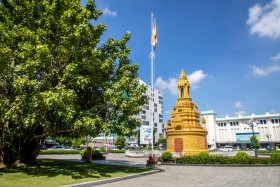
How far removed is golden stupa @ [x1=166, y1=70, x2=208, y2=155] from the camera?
37.7 m

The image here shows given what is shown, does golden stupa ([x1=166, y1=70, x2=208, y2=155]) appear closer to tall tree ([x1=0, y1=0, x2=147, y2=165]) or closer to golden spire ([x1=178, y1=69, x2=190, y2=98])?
golden spire ([x1=178, y1=69, x2=190, y2=98])

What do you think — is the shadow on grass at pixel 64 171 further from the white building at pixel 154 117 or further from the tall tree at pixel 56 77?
the white building at pixel 154 117

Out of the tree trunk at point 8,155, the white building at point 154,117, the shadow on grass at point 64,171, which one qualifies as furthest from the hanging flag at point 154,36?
the white building at point 154,117

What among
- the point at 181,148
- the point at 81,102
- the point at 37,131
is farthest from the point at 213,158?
the point at 37,131

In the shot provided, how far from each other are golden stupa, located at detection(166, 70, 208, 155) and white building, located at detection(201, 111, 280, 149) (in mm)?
64305

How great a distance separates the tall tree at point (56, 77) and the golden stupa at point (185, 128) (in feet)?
69.8

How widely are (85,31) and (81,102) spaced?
6215 mm

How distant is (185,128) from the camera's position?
3891 centimetres

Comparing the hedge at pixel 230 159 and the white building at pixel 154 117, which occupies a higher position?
the white building at pixel 154 117

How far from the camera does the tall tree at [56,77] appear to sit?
1395 cm

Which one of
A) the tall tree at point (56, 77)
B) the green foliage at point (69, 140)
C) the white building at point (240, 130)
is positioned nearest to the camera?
the tall tree at point (56, 77)

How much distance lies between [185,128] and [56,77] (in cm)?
2691

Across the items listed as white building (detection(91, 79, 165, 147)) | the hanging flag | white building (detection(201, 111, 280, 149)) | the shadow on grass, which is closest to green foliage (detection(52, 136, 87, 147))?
the shadow on grass

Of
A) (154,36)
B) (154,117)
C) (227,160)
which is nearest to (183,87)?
(154,36)
